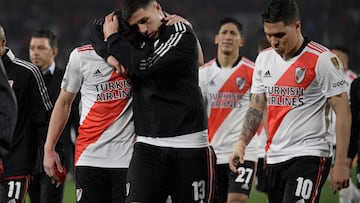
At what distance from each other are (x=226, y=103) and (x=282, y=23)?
3284 mm

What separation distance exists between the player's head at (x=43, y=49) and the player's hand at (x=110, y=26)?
3.40 meters

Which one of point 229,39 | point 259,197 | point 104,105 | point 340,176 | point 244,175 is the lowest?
point 259,197

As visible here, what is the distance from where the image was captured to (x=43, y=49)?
369 inches

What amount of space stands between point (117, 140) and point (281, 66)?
53.3 inches

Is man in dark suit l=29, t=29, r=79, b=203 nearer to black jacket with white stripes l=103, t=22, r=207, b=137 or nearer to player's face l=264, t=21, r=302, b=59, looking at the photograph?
black jacket with white stripes l=103, t=22, r=207, b=137

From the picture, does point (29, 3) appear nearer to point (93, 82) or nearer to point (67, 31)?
point (67, 31)

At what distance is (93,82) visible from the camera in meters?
6.64

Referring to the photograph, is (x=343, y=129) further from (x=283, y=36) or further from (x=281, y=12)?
(x=281, y=12)

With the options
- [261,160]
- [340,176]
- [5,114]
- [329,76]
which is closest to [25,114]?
[329,76]

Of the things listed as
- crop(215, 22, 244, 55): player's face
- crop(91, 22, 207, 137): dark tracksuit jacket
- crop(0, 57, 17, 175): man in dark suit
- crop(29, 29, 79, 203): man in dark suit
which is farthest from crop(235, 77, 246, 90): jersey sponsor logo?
crop(0, 57, 17, 175): man in dark suit

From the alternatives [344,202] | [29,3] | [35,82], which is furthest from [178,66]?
[29,3]

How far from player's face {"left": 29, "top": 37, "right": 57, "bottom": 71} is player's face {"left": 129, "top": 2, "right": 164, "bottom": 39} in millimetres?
3702

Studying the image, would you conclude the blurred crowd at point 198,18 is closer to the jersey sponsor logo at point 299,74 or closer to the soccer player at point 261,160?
the soccer player at point 261,160

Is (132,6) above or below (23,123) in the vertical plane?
above
